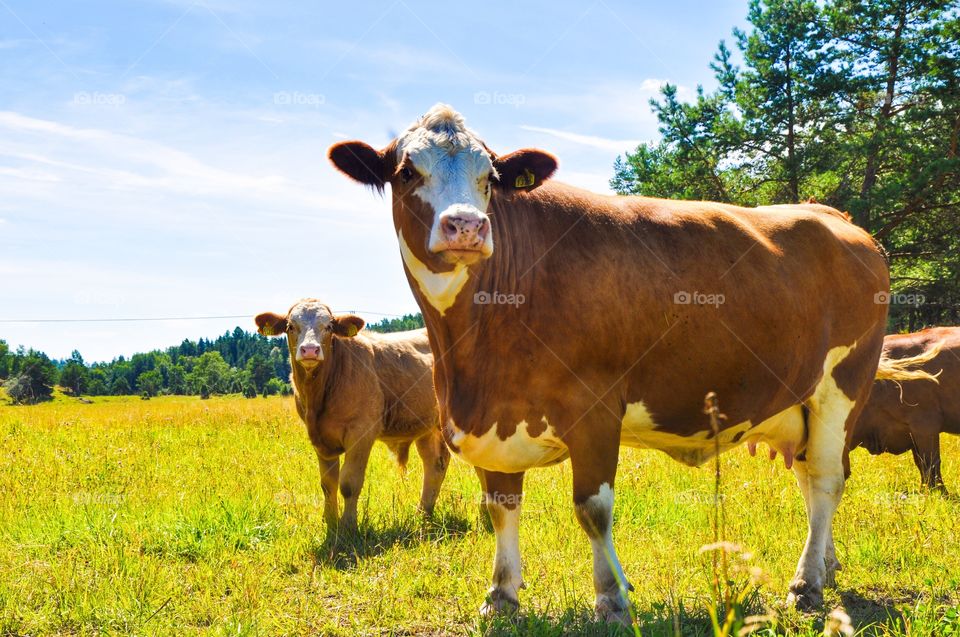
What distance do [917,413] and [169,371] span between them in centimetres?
16663

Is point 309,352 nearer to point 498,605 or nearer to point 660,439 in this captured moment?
point 498,605

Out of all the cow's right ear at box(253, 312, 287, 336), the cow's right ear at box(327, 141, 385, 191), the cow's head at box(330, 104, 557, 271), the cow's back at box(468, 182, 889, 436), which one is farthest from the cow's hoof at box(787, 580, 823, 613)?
the cow's right ear at box(253, 312, 287, 336)

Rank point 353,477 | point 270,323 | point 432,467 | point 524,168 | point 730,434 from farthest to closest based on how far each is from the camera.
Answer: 1. point 432,467
2. point 270,323
3. point 353,477
4. point 730,434
5. point 524,168

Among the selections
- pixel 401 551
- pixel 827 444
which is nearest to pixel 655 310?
pixel 827 444

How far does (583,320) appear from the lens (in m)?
3.94

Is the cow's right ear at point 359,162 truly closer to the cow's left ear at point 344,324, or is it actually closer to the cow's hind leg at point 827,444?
the cow's hind leg at point 827,444

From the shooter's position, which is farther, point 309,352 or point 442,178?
point 309,352

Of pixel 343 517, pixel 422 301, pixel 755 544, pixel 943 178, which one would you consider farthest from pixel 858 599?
pixel 943 178

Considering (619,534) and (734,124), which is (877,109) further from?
(619,534)

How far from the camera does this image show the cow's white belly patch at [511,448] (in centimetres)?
397

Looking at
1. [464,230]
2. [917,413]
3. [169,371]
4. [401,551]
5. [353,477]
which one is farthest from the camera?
[169,371]

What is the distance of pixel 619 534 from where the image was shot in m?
6.00

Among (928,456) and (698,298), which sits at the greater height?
(698,298)

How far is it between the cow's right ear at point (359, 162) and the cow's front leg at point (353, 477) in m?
3.51
